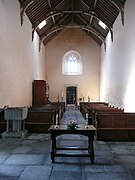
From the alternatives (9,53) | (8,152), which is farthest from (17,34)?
(8,152)

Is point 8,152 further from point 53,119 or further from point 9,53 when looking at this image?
point 9,53

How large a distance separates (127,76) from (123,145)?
4.89 m

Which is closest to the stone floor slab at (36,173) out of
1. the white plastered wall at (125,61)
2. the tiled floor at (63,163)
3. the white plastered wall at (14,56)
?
the tiled floor at (63,163)

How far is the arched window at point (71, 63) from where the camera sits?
2100 centimetres

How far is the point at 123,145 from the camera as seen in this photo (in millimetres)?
5969

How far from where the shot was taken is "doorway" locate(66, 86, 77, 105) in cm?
2089

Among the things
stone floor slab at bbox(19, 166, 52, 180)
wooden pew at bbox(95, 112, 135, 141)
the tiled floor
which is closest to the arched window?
wooden pew at bbox(95, 112, 135, 141)

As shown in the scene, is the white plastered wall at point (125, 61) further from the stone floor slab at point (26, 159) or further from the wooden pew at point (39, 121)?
the stone floor slab at point (26, 159)

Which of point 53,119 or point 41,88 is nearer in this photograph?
point 53,119

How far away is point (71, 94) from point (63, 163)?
54.3 ft

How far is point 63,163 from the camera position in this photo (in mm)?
4367

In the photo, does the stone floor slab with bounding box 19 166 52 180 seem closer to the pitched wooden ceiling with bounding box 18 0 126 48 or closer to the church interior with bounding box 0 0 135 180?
the church interior with bounding box 0 0 135 180

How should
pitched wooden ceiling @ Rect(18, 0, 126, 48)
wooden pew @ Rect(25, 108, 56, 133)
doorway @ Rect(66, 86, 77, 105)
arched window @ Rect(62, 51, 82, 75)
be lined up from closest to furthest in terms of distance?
wooden pew @ Rect(25, 108, 56, 133), pitched wooden ceiling @ Rect(18, 0, 126, 48), doorway @ Rect(66, 86, 77, 105), arched window @ Rect(62, 51, 82, 75)

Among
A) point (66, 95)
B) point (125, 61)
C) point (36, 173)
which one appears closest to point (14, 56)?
point (125, 61)
